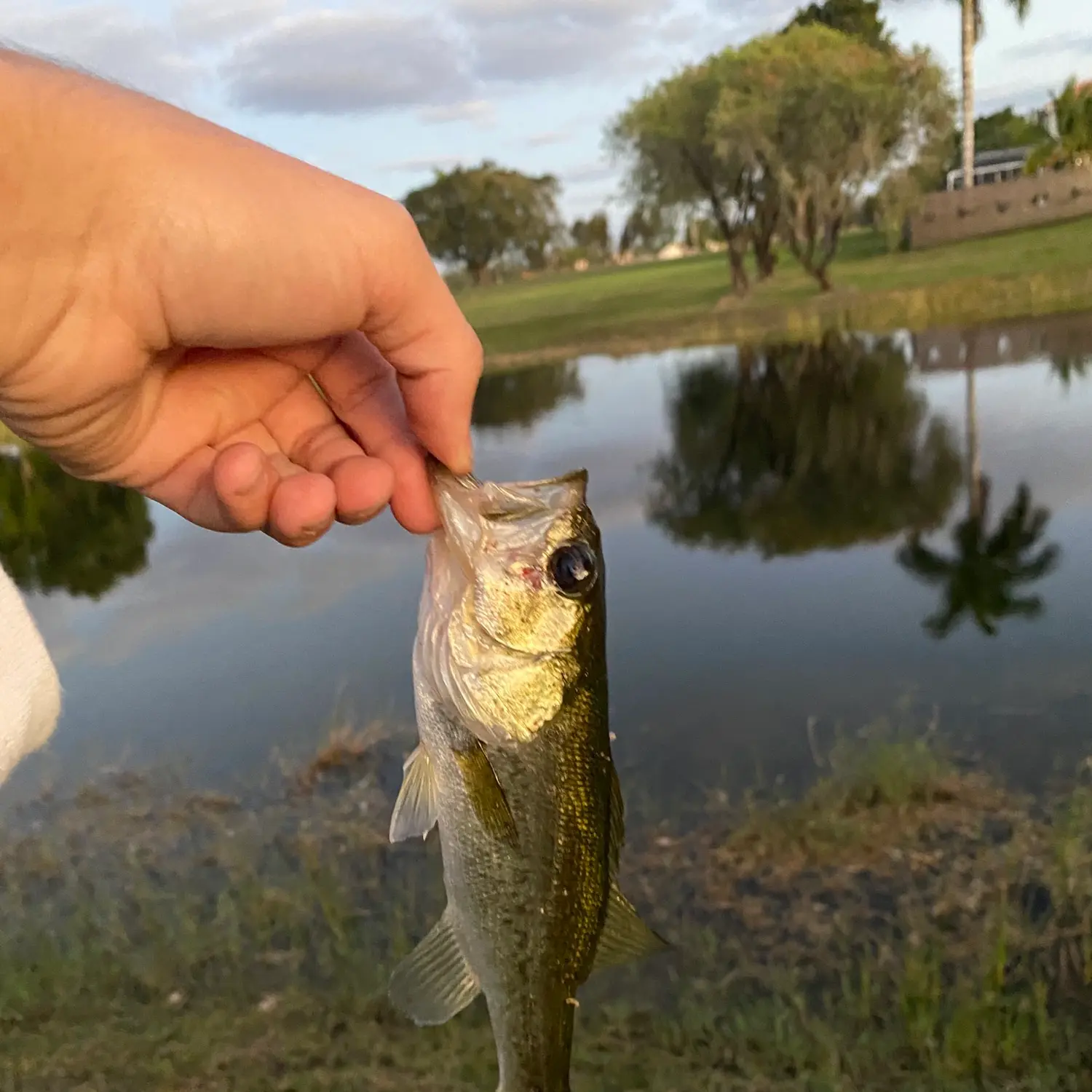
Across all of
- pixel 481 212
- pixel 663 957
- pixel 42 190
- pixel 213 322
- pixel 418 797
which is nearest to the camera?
pixel 42 190

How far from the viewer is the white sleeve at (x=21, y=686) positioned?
1.64 m

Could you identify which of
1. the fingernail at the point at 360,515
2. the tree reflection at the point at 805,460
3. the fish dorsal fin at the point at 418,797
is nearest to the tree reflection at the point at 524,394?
the tree reflection at the point at 805,460

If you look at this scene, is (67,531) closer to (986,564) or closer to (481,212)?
(986,564)

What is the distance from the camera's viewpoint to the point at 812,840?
401 cm

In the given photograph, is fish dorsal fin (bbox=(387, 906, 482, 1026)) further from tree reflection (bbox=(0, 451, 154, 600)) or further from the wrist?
tree reflection (bbox=(0, 451, 154, 600))

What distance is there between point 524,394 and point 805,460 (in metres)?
7.00

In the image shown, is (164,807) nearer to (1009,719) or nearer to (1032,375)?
(1009,719)

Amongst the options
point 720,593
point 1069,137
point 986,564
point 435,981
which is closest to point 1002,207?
point 1069,137

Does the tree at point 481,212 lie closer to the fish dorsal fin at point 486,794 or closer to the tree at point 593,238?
the tree at point 593,238

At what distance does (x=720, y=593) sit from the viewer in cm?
716

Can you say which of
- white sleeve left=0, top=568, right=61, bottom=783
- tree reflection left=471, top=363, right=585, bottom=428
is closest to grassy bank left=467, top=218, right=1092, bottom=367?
tree reflection left=471, top=363, right=585, bottom=428

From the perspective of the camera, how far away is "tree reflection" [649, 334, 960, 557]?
8.39 meters

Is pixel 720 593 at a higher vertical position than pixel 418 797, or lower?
lower

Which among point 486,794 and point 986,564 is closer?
point 486,794
